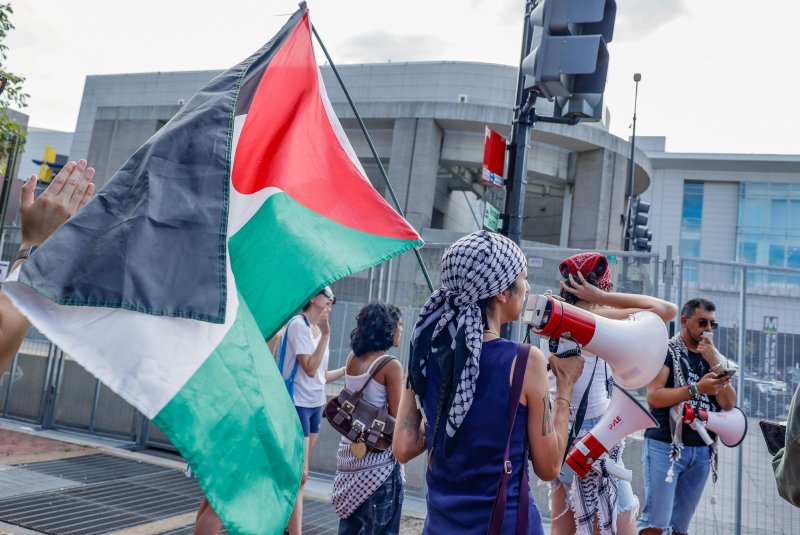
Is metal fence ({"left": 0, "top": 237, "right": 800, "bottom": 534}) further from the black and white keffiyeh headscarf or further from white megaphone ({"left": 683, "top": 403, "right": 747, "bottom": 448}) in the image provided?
the black and white keffiyeh headscarf

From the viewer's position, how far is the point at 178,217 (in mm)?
2441

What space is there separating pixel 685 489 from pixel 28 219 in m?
4.57

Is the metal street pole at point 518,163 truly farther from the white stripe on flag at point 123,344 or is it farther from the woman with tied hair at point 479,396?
the white stripe on flag at point 123,344

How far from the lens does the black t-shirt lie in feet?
15.2

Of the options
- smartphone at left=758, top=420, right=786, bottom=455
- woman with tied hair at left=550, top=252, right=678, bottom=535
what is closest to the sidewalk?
woman with tied hair at left=550, top=252, right=678, bottom=535

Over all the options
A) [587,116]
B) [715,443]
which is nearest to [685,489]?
[715,443]

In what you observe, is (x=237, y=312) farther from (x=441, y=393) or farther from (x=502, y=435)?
(x=502, y=435)

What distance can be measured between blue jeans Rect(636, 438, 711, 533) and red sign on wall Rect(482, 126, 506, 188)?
250 cm

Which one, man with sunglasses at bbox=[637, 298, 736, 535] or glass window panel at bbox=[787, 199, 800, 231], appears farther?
glass window panel at bbox=[787, 199, 800, 231]

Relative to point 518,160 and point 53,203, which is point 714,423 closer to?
point 518,160

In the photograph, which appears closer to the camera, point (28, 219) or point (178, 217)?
point (28, 219)

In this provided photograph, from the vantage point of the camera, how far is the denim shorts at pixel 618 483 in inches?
144

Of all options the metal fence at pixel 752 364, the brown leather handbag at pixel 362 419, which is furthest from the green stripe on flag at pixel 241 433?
the metal fence at pixel 752 364

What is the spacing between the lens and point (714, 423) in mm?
4582
